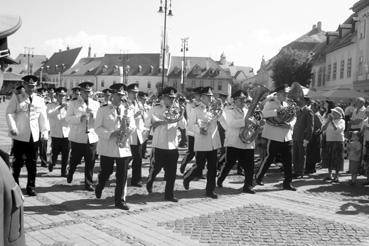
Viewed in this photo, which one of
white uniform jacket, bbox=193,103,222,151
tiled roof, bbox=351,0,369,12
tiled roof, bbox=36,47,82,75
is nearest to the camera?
white uniform jacket, bbox=193,103,222,151

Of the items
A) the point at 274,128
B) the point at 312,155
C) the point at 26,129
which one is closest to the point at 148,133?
the point at 26,129

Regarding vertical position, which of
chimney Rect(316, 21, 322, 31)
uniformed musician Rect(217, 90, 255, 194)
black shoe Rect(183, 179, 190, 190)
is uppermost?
chimney Rect(316, 21, 322, 31)

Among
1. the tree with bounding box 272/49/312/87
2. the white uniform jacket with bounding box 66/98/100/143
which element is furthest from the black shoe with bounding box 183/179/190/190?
the tree with bounding box 272/49/312/87

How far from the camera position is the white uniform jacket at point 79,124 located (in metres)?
8.92

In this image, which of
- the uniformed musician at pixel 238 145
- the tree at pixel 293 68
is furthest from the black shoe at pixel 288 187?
the tree at pixel 293 68

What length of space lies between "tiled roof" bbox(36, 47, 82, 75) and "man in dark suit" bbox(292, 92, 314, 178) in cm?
10189

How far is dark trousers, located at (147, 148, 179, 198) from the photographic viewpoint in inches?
315

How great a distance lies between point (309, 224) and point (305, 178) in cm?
486

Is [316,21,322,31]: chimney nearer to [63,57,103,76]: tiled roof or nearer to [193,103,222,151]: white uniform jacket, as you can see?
[63,57,103,76]: tiled roof

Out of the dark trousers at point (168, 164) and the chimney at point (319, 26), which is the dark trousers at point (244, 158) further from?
the chimney at point (319, 26)

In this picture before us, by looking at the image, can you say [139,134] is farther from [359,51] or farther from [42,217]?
[359,51]

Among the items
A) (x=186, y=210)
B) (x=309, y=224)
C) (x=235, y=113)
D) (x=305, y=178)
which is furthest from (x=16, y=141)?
(x=305, y=178)

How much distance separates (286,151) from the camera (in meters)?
9.46

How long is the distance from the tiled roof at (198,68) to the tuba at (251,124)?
286 feet
